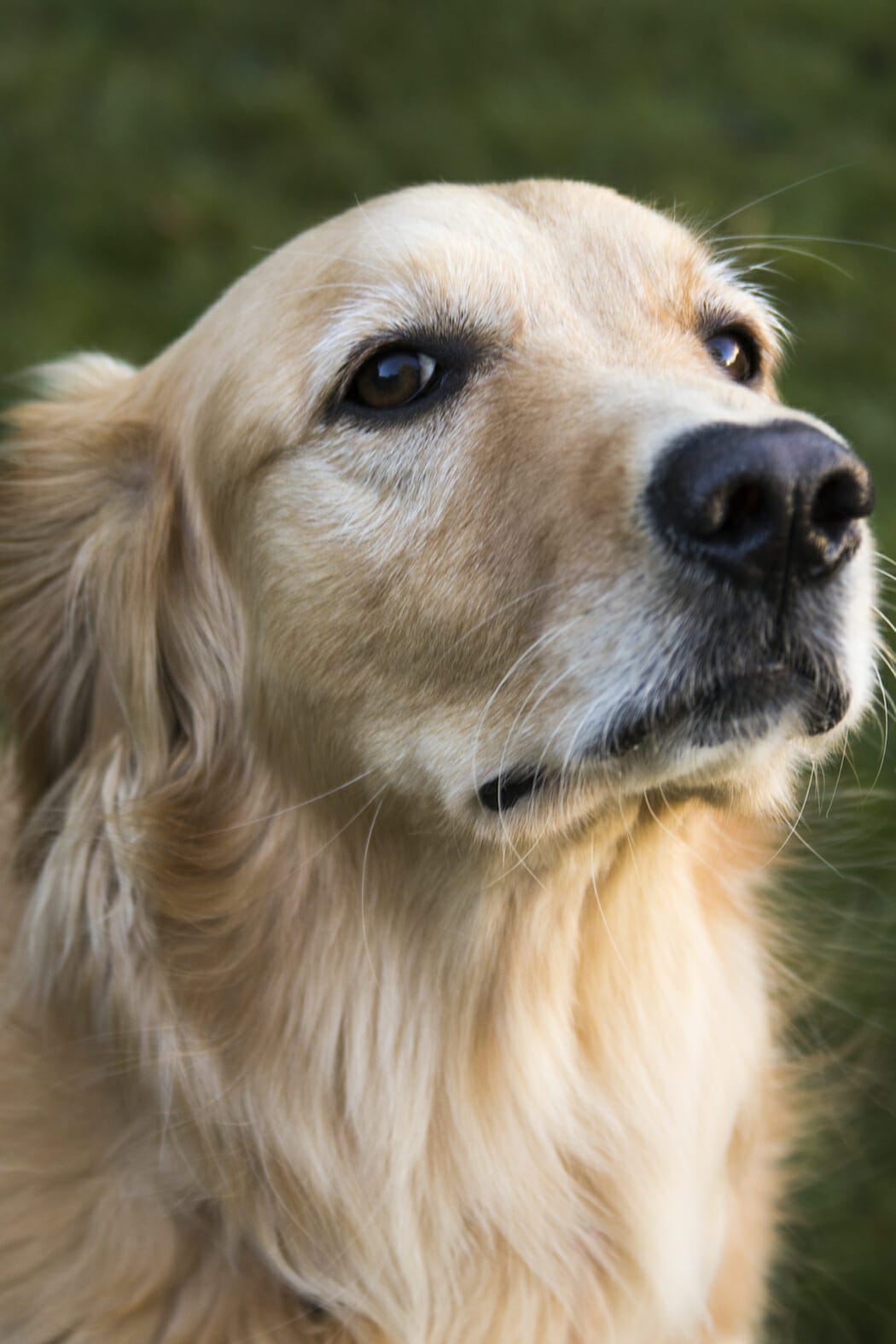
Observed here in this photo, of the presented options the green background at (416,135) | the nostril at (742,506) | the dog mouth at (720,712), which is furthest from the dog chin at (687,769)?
the green background at (416,135)

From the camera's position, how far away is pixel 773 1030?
9.15 feet

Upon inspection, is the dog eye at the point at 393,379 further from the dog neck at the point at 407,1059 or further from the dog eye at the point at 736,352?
the dog neck at the point at 407,1059

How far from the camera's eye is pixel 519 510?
2072 millimetres

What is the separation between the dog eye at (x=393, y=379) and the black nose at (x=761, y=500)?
61cm

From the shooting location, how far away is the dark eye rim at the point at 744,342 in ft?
8.29

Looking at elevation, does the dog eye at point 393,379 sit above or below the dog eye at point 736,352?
below

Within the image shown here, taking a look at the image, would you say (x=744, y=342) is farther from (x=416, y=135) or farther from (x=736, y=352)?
(x=416, y=135)

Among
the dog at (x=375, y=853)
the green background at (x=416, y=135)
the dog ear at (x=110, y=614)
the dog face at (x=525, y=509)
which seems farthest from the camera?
the green background at (x=416, y=135)

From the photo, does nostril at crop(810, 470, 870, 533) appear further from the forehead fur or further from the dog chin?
the forehead fur

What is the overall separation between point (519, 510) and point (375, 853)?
25.9 inches

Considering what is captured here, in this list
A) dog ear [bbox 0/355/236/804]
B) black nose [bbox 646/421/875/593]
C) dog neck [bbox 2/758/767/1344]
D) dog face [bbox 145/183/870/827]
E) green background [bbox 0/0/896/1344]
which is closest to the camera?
black nose [bbox 646/421/875/593]

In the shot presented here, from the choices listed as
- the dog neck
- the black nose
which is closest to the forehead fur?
the black nose

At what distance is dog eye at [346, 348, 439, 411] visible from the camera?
2.30 m

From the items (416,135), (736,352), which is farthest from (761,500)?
(416,135)
